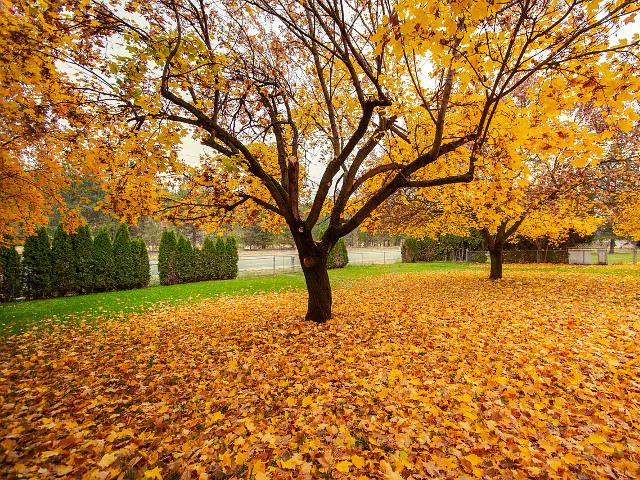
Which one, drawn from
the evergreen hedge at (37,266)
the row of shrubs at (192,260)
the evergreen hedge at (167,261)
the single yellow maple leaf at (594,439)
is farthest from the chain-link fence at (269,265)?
the single yellow maple leaf at (594,439)

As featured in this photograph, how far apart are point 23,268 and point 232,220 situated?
387 inches

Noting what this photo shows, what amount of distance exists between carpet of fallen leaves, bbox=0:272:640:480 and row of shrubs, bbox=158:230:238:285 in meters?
8.67

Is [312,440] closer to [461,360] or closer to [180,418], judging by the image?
[180,418]

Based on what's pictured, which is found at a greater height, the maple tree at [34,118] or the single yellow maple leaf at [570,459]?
the maple tree at [34,118]

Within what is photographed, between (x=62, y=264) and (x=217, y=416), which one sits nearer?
(x=217, y=416)

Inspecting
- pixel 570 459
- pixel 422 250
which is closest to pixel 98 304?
pixel 570 459

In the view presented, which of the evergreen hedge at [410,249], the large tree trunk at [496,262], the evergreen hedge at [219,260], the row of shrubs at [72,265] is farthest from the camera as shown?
the evergreen hedge at [410,249]

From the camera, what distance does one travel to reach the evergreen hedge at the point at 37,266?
1042cm

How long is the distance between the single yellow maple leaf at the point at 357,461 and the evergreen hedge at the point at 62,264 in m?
13.9

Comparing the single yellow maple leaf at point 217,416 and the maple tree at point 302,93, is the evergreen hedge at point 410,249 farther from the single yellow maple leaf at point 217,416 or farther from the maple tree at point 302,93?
the single yellow maple leaf at point 217,416

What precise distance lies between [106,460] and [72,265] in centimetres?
1246

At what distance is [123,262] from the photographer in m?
12.8

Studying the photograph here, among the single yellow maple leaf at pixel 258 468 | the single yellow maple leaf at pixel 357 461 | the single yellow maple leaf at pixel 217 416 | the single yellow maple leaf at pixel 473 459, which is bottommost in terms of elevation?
the single yellow maple leaf at pixel 217 416

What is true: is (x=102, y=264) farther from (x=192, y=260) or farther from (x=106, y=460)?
(x=106, y=460)
